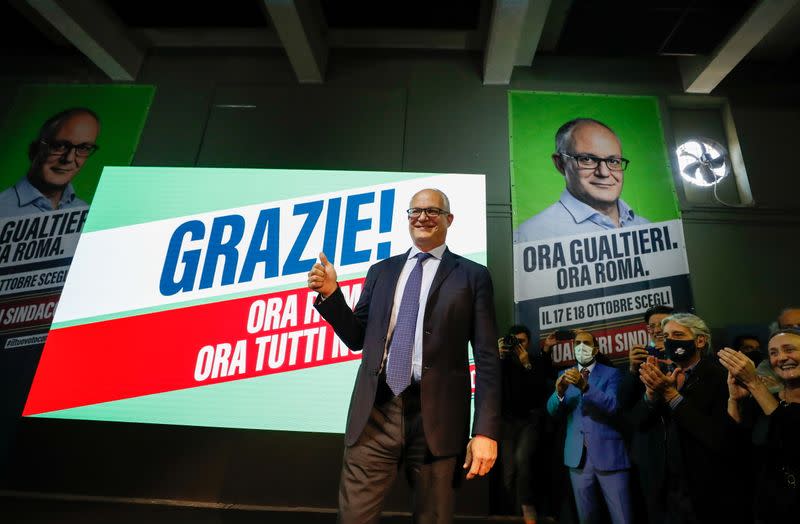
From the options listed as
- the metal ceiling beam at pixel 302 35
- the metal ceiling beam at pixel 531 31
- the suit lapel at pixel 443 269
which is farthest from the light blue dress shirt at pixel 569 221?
the metal ceiling beam at pixel 302 35

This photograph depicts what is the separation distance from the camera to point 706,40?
3654 millimetres

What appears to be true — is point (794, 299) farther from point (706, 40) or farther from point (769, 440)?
point (769, 440)

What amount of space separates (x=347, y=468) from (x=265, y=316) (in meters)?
1.75

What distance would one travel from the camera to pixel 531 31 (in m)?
3.57

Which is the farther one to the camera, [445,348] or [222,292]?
[222,292]

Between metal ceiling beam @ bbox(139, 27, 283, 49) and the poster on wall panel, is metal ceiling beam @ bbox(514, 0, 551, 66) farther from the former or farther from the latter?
the poster on wall panel

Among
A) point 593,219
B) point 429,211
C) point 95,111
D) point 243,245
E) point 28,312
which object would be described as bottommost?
point 429,211

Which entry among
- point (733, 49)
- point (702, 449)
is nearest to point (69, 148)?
point (702, 449)

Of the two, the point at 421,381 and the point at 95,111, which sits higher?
the point at 95,111

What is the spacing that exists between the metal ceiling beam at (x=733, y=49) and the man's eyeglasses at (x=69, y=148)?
555 cm

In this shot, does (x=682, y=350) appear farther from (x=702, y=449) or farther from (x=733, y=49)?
(x=733, y=49)

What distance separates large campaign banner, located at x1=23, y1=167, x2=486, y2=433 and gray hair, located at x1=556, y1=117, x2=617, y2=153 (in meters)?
1.22

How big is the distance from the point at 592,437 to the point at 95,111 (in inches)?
193

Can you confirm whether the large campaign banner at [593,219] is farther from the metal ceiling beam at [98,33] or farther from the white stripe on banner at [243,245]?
the metal ceiling beam at [98,33]
